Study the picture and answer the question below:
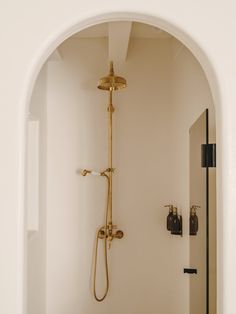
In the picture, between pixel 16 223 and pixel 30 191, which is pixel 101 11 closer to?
pixel 16 223

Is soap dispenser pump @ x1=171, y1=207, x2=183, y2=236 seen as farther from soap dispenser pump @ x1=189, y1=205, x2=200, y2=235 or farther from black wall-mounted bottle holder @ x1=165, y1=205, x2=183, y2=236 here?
soap dispenser pump @ x1=189, y1=205, x2=200, y2=235

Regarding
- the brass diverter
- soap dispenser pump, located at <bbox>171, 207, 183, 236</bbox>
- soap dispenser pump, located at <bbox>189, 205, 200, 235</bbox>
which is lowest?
the brass diverter

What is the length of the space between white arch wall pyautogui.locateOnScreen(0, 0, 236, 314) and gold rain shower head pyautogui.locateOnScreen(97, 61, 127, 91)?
125 cm

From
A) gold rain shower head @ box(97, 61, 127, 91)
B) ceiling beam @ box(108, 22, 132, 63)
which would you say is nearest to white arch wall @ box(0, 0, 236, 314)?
ceiling beam @ box(108, 22, 132, 63)

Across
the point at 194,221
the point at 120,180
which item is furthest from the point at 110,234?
the point at 194,221

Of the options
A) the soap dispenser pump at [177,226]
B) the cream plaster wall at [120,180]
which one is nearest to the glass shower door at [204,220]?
the soap dispenser pump at [177,226]

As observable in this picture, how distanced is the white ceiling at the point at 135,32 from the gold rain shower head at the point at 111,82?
1.09ft

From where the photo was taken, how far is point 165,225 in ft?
9.41

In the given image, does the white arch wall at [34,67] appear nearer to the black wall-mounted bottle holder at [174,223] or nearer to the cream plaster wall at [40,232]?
the cream plaster wall at [40,232]

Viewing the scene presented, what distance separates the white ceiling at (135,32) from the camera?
8.86 ft

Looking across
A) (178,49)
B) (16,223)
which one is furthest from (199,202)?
(178,49)

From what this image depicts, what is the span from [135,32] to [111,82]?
525 millimetres

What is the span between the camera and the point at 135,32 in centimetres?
280

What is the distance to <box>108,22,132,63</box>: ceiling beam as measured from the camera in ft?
7.03
